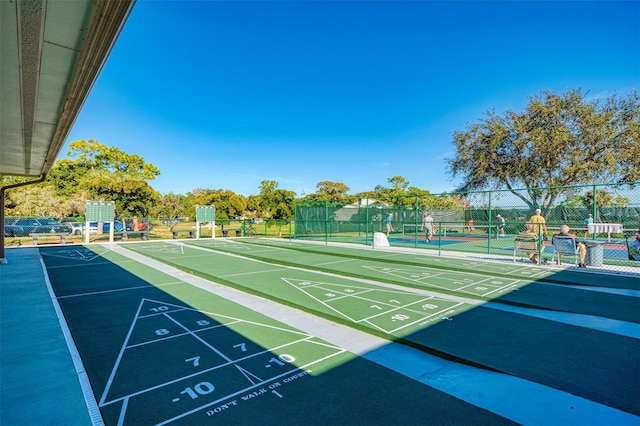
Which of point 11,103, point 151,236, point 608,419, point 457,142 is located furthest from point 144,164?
point 608,419

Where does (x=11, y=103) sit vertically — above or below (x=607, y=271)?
above

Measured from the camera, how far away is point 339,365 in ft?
Result: 12.0

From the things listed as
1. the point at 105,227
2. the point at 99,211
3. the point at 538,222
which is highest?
the point at 99,211

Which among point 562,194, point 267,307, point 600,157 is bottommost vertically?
point 267,307

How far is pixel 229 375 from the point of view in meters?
3.41

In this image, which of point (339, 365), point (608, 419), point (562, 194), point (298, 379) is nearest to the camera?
point (608, 419)

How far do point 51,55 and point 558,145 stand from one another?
80.2 ft

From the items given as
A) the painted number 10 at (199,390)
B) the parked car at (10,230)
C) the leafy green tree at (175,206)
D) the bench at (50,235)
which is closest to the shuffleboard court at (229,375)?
the painted number 10 at (199,390)

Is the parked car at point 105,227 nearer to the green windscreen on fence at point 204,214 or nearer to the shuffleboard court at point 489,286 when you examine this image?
the green windscreen on fence at point 204,214

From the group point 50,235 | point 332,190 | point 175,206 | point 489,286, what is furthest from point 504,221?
point 175,206

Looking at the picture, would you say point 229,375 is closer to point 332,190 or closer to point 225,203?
point 225,203

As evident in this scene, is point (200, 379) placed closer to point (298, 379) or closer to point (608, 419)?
point (298, 379)

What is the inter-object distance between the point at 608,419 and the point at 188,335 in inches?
183

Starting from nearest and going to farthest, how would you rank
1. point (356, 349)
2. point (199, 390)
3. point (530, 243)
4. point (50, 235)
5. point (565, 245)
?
1. point (199, 390)
2. point (356, 349)
3. point (565, 245)
4. point (530, 243)
5. point (50, 235)
